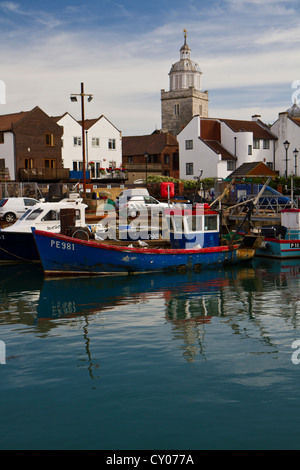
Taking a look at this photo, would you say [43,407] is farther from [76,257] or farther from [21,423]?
[76,257]

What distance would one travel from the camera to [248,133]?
68.8 m

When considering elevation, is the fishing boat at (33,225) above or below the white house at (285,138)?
below

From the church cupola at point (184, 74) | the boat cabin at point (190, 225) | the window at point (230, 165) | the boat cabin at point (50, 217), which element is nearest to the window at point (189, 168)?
the window at point (230, 165)

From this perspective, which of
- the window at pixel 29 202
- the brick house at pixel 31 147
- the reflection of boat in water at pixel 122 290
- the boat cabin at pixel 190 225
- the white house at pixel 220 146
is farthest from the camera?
the white house at pixel 220 146

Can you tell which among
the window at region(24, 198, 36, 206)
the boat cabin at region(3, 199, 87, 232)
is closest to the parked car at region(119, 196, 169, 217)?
the window at region(24, 198, 36, 206)

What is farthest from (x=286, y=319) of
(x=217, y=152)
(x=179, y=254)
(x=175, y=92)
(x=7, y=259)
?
(x=175, y=92)

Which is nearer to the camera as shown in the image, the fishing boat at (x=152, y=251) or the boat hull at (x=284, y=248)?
the fishing boat at (x=152, y=251)

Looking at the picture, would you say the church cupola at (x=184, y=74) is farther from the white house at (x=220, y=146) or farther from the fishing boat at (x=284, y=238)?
the fishing boat at (x=284, y=238)

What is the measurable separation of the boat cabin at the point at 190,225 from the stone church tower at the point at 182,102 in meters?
81.3

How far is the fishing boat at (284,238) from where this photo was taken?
2898 centimetres

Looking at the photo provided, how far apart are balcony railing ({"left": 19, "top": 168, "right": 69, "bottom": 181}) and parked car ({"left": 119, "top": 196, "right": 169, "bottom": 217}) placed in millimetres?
20883

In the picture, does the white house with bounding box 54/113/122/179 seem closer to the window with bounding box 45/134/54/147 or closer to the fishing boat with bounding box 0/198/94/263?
the window with bounding box 45/134/54/147

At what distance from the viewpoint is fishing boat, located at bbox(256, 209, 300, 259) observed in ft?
95.1

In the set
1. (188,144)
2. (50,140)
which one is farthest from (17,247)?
(188,144)
